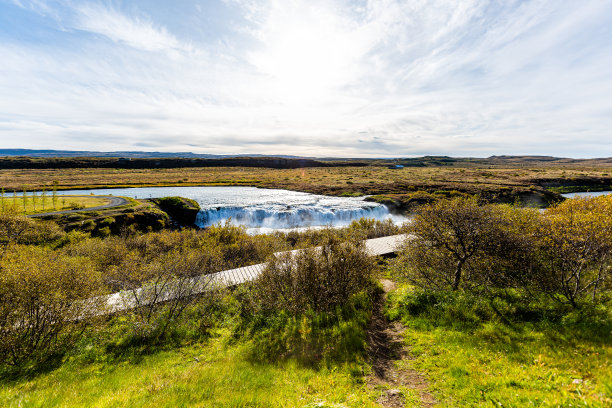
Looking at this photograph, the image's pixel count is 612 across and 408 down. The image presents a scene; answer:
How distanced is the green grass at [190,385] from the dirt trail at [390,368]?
1.76 ft

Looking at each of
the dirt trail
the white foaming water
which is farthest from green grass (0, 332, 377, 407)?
the white foaming water

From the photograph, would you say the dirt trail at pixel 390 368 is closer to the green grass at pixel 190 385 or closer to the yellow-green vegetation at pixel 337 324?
the yellow-green vegetation at pixel 337 324

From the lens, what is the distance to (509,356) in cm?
662

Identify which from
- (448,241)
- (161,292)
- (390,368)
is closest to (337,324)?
(390,368)

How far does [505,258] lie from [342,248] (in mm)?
6450

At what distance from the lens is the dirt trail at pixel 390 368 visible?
6293mm

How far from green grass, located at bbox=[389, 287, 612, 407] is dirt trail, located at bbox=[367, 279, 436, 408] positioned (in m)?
0.29

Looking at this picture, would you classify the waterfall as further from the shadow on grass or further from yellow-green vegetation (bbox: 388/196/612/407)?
the shadow on grass

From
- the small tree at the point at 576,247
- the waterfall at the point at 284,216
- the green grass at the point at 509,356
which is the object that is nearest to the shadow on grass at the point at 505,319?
the green grass at the point at 509,356

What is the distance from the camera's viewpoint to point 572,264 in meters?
8.97

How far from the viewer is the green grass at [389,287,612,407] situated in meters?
4.96

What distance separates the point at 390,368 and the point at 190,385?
18.2 feet

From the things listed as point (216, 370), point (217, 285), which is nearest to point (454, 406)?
point (216, 370)

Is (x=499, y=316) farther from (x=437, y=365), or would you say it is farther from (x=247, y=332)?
(x=247, y=332)
